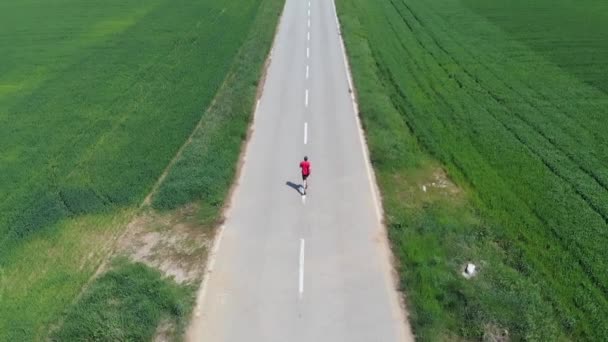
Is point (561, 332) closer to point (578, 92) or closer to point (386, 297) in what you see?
point (386, 297)

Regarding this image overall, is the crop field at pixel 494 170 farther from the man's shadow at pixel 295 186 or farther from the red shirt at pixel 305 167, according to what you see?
the man's shadow at pixel 295 186

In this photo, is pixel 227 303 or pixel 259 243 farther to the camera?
pixel 259 243

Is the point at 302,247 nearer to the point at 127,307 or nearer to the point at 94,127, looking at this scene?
the point at 127,307

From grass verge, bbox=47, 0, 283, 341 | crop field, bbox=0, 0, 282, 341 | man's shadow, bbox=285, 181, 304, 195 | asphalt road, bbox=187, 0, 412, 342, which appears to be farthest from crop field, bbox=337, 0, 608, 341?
crop field, bbox=0, 0, 282, 341

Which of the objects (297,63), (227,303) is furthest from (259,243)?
(297,63)

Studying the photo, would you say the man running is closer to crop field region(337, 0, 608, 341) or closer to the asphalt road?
the asphalt road

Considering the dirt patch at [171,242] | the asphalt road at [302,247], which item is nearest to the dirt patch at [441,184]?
the asphalt road at [302,247]
